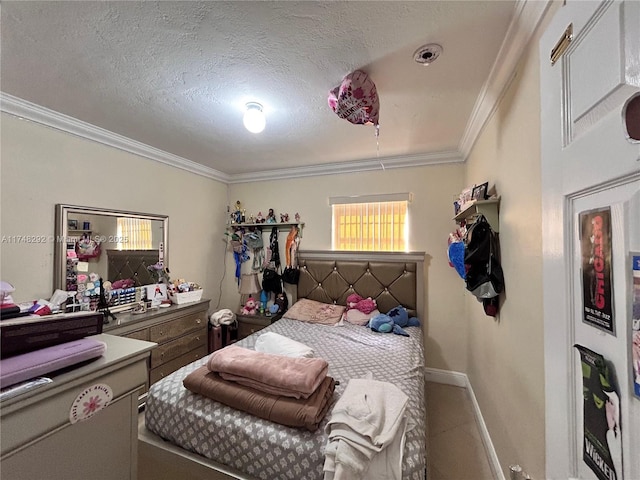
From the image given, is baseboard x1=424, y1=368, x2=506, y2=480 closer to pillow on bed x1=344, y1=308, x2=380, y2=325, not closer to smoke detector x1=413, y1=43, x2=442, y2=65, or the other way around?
pillow on bed x1=344, y1=308, x2=380, y2=325

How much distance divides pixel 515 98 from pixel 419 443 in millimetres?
1809

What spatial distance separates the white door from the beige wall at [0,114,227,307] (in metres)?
3.02

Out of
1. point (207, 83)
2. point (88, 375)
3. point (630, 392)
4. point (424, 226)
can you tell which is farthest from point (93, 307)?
point (424, 226)

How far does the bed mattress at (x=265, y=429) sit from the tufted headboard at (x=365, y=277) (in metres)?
1.03

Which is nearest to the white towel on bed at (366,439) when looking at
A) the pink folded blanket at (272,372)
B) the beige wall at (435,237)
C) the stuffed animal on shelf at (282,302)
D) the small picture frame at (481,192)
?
the pink folded blanket at (272,372)

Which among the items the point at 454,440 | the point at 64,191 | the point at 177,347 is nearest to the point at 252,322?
the point at 177,347

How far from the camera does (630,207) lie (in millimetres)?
418

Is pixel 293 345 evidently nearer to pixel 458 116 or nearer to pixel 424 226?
pixel 424 226

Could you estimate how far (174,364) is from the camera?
259 cm

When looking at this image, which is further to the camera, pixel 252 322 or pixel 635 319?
pixel 252 322

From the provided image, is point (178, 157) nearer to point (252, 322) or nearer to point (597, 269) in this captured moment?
point (252, 322)

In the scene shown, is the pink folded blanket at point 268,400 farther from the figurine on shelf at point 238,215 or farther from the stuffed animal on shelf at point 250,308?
the figurine on shelf at point 238,215

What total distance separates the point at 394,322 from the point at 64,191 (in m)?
3.19

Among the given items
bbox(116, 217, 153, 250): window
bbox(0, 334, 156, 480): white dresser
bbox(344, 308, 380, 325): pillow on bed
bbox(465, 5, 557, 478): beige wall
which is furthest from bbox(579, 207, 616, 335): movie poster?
bbox(116, 217, 153, 250): window
